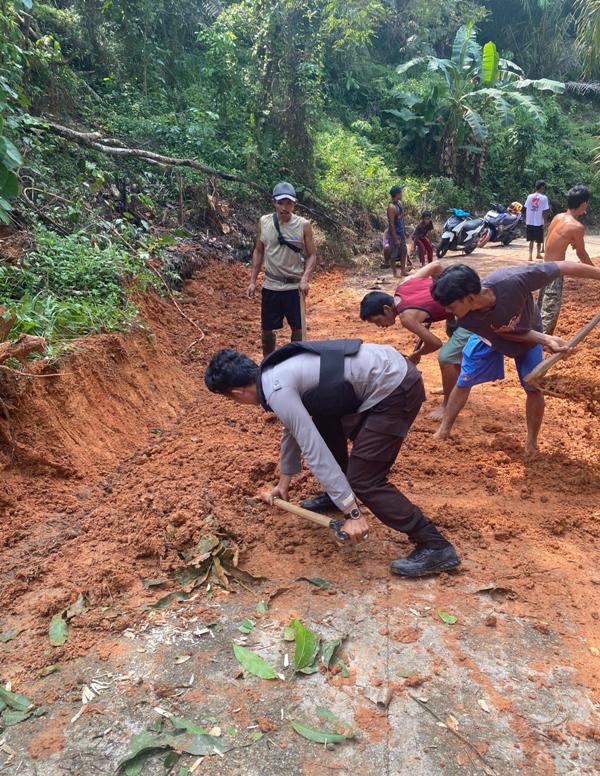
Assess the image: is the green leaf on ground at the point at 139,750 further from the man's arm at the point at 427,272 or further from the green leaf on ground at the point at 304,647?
the man's arm at the point at 427,272

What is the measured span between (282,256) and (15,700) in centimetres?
406

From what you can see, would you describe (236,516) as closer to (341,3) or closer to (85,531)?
(85,531)

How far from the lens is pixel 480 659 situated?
8.04 feet

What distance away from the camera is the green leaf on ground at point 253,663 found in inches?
93.7

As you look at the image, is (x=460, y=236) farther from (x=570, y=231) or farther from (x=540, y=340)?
(x=540, y=340)

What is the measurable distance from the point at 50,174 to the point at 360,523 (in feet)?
21.2

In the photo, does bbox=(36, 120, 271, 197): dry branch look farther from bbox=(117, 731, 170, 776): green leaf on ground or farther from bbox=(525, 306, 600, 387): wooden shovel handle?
bbox=(117, 731, 170, 776): green leaf on ground

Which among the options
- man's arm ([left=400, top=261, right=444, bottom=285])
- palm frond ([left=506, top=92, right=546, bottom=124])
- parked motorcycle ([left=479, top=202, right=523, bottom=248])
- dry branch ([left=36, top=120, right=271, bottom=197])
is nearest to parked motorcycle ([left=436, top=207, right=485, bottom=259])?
parked motorcycle ([left=479, top=202, right=523, bottom=248])

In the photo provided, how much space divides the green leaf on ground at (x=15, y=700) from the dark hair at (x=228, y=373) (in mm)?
1452

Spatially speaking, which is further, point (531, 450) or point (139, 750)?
point (531, 450)

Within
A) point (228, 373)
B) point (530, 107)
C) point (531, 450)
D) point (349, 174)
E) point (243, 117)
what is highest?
point (243, 117)

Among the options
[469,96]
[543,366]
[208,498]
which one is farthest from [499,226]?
[208,498]

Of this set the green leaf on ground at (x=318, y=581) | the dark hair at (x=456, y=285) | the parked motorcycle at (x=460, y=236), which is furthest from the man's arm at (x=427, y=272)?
the parked motorcycle at (x=460, y=236)

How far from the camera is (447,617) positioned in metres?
2.69
